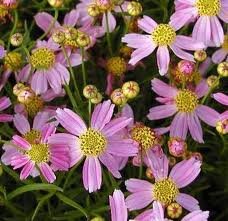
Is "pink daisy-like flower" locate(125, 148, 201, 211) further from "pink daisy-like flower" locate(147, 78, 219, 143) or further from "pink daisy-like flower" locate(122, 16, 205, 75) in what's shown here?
"pink daisy-like flower" locate(122, 16, 205, 75)

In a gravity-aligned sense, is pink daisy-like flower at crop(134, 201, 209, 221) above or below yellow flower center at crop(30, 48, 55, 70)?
below

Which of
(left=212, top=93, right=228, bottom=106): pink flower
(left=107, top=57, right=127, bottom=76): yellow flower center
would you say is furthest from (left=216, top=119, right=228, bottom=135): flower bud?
(left=107, top=57, right=127, bottom=76): yellow flower center

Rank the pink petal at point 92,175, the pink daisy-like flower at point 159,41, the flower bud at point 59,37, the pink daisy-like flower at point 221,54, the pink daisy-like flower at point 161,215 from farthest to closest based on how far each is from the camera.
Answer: the pink daisy-like flower at point 221,54 < the pink daisy-like flower at point 159,41 < the flower bud at point 59,37 < the pink petal at point 92,175 < the pink daisy-like flower at point 161,215

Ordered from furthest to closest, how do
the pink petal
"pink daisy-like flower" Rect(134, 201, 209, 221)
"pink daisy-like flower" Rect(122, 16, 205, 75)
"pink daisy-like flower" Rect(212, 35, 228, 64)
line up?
"pink daisy-like flower" Rect(212, 35, 228, 64) < "pink daisy-like flower" Rect(122, 16, 205, 75) < the pink petal < "pink daisy-like flower" Rect(134, 201, 209, 221)

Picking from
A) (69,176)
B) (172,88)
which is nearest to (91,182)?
(69,176)

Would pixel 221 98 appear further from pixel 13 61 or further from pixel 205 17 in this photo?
pixel 13 61

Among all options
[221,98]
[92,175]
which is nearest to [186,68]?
[221,98]

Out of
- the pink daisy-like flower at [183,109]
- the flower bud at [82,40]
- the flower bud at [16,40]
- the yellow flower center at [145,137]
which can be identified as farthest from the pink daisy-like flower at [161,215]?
the flower bud at [16,40]

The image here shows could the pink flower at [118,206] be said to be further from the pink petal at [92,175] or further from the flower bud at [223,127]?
the flower bud at [223,127]
